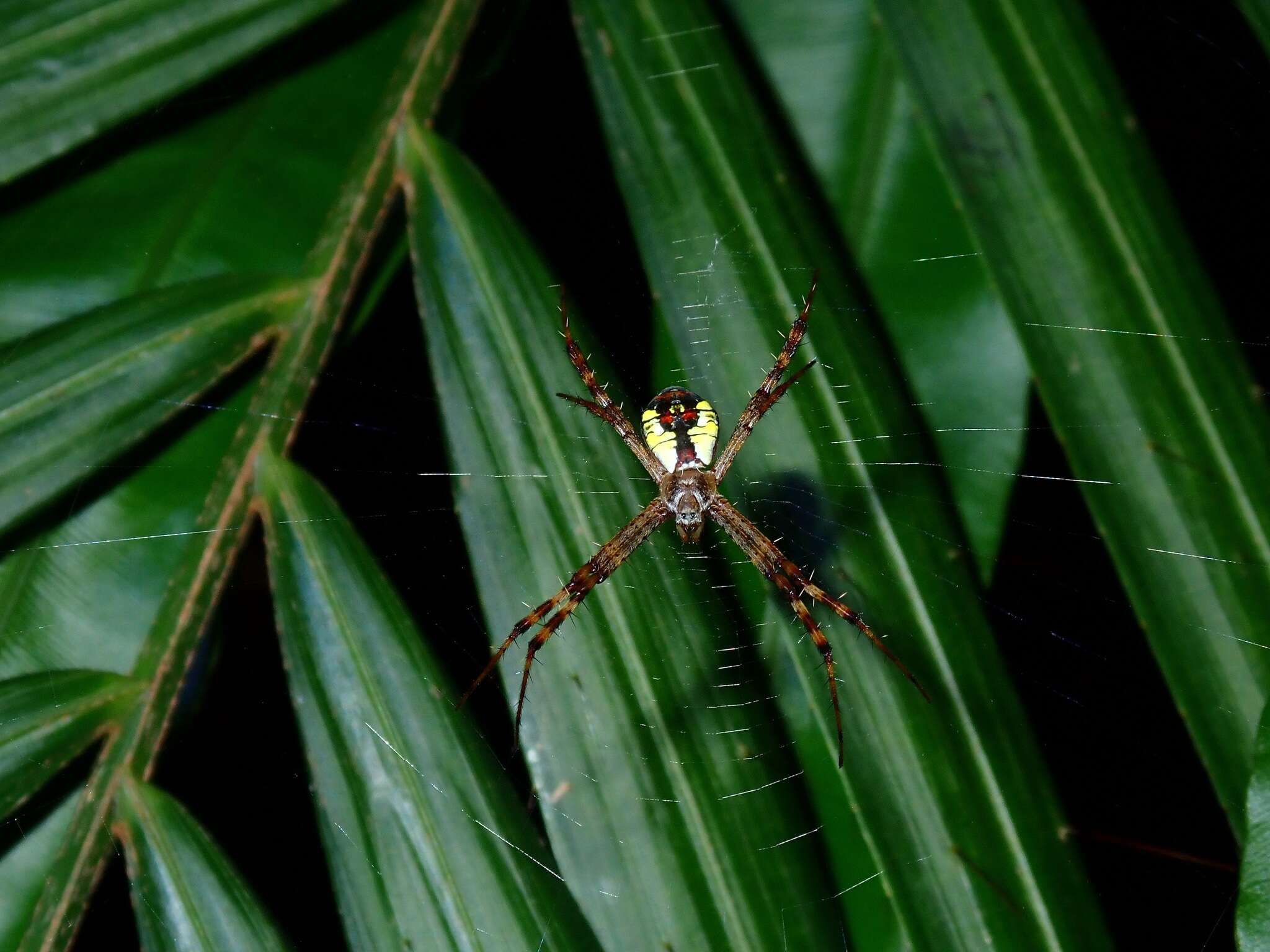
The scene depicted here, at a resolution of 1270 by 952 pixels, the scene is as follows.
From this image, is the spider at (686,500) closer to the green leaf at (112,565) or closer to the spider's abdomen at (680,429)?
the spider's abdomen at (680,429)

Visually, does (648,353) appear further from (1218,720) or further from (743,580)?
(1218,720)

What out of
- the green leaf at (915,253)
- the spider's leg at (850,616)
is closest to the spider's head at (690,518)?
the spider's leg at (850,616)

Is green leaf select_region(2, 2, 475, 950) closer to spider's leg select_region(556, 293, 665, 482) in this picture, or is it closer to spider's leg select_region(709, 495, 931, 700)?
spider's leg select_region(556, 293, 665, 482)

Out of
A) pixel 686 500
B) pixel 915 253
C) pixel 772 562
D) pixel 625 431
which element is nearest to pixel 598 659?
pixel 625 431

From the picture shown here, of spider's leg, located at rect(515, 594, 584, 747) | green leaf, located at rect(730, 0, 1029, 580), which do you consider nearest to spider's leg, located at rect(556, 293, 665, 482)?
spider's leg, located at rect(515, 594, 584, 747)

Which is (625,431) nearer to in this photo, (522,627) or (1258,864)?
(522,627)

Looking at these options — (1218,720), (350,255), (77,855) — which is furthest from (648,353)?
(77,855)
